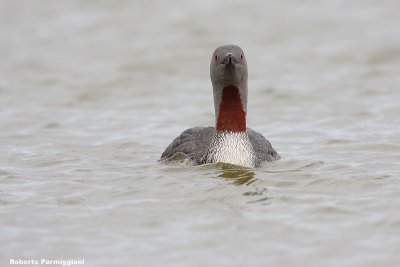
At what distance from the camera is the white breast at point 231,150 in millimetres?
10834

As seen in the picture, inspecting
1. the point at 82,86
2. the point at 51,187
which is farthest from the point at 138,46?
the point at 51,187

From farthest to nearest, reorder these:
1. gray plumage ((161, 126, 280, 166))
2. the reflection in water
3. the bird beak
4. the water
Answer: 1. gray plumage ((161, 126, 280, 166))
2. the bird beak
3. the reflection in water
4. the water

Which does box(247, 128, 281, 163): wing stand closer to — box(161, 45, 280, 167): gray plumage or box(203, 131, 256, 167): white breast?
box(161, 45, 280, 167): gray plumage

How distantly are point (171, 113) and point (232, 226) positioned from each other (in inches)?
294

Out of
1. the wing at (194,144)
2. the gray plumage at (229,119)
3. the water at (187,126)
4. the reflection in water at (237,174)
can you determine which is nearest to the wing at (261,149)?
the gray plumage at (229,119)

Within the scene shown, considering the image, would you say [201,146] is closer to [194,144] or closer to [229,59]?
[194,144]

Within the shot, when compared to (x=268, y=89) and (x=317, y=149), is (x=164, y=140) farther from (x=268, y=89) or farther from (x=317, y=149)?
(x=268, y=89)

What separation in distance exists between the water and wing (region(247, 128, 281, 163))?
19 cm

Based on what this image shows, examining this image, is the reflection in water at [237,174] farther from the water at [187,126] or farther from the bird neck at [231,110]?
the bird neck at [231,110]

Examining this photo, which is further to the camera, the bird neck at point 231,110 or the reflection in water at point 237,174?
the bird neck at point 231,110

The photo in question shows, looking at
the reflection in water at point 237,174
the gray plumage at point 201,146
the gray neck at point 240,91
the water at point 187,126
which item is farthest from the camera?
the gray plumage at point 201,146

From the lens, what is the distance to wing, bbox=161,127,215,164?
441 inches

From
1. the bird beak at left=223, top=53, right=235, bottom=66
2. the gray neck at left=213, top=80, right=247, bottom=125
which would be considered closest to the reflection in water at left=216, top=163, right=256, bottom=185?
the gray neck at left=213, top=80, right=247, bottom=125

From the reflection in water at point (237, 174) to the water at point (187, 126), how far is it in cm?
2
